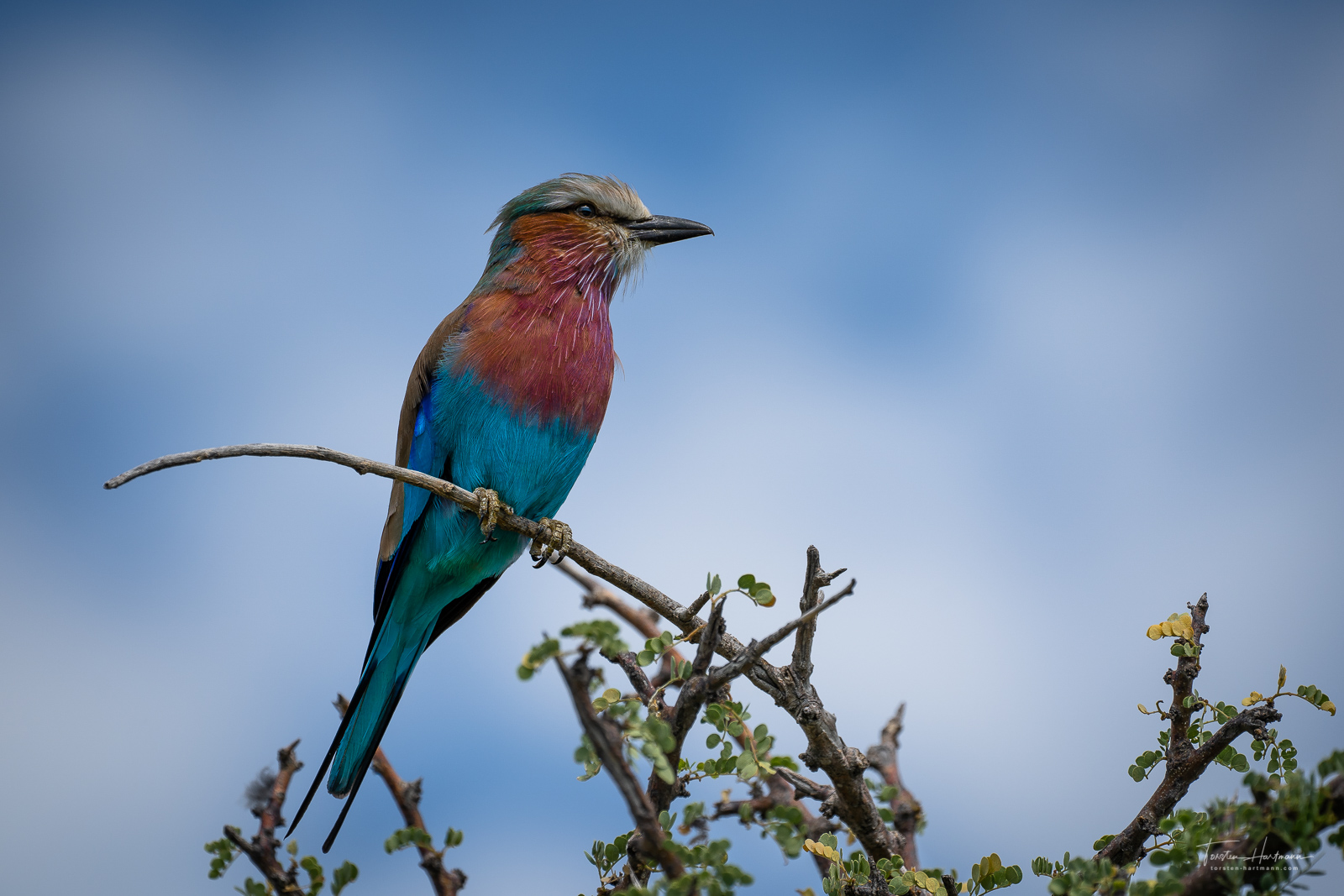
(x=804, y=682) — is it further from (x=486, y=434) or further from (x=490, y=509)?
(x=486, y=434)

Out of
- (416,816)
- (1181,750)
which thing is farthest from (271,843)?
(1181,750)

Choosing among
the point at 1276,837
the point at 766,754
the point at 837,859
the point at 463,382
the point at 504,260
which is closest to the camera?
the point at 1276,837

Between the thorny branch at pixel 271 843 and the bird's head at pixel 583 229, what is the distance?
2.33 meters

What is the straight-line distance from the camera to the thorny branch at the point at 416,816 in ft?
7.48

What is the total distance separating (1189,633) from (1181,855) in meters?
0.67

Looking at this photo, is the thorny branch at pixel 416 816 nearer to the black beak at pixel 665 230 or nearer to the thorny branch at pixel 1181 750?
the thorny branch at pixel 1181 750

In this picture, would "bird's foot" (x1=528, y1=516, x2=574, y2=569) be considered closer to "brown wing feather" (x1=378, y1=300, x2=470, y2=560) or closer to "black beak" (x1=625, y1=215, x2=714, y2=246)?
"brown wing feather" (x1=378, y1=300, x2=470, y2=560)

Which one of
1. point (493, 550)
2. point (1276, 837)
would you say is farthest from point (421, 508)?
point (1276, 837)

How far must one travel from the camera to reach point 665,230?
441 cm

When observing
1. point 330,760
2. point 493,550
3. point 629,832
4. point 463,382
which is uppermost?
point 463,382

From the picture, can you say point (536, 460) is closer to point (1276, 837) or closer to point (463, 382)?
point (463, 382)

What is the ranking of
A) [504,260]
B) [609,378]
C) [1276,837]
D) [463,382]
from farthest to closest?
[504,260]
[609,378]
[463,382]
[1276,837]

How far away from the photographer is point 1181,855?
1.74 meters

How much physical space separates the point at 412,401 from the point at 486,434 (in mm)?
594
